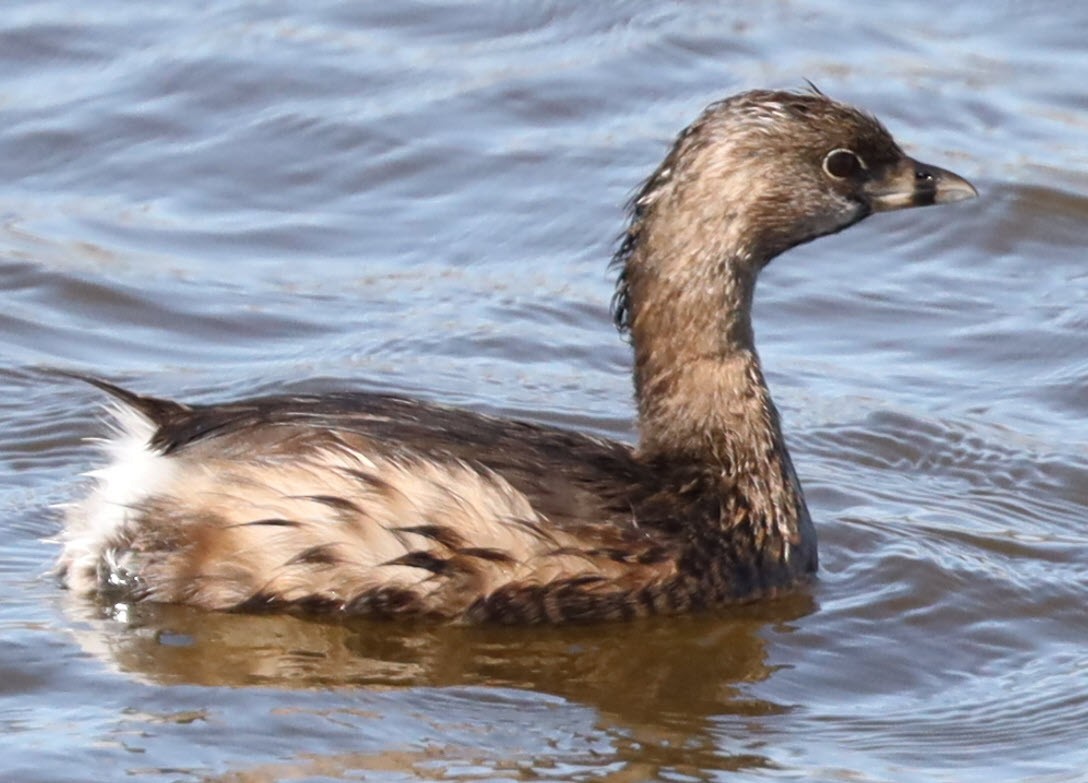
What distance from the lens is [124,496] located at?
22.2 feet

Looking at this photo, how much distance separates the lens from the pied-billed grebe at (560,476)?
6.70m

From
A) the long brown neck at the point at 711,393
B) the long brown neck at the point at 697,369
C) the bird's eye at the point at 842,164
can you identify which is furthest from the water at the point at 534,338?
the bird's eye at the point at 842,164

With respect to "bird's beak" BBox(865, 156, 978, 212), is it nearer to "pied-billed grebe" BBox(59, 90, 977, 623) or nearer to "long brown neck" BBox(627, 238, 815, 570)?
"pied-billed grebe" BBox(59, 90, 977, 623)

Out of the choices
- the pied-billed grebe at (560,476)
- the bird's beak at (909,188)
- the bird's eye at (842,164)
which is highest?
the bird's eye at (842,164)

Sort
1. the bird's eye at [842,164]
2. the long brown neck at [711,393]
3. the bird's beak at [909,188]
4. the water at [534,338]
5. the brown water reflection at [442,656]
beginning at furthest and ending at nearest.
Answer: the bird's beak at [909,188], the bird's eye at [842,164], the long brown neck at [711,393], the brown water reflection at [442,656], the water at [534,338]

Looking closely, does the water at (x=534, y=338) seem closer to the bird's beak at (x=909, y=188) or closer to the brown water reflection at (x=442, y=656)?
the brown water reflection at (x=442, y=656)

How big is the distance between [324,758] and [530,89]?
6.47 metres

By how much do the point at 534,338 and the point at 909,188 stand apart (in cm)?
209

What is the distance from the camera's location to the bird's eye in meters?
7.56

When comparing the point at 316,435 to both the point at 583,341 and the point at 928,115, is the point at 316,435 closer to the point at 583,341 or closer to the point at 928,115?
the point at 583,341

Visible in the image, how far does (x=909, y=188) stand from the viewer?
768cm

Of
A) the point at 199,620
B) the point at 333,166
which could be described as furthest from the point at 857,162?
the point at 333,166

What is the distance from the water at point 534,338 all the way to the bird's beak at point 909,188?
1.03 meters

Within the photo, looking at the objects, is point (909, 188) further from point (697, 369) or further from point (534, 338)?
point (534, 338)
